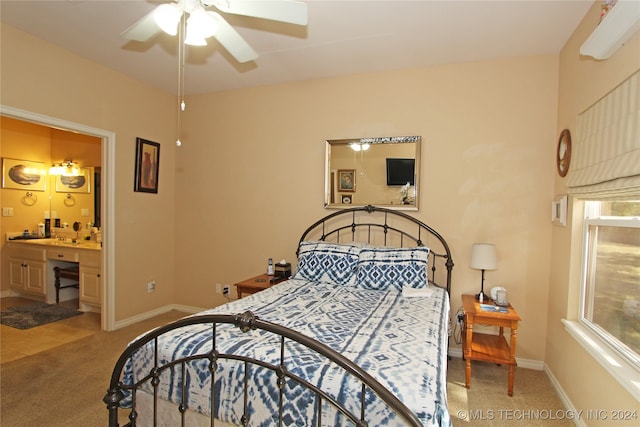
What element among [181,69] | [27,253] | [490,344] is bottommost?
[490,344]

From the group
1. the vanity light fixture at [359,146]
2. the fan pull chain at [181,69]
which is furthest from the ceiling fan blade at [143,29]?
the vanity light fixture at [359,146]

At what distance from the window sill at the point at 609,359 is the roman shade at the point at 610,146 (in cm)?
87

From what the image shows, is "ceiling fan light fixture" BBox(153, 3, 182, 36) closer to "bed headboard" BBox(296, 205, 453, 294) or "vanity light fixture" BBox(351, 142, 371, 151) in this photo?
"vanity light fixture" BBox(351, 142, 371, 151)

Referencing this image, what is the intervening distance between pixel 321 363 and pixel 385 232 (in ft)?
6.92

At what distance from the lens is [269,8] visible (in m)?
1.71

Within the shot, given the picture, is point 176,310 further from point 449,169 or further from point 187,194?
point 449,169

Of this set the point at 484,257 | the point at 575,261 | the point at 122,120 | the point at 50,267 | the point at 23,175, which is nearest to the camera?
the point at 575,261

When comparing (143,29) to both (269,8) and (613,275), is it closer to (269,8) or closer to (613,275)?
(269,8)

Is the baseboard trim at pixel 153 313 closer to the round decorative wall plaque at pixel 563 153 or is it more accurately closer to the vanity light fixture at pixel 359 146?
the vanity light fixture at pixel 359 146

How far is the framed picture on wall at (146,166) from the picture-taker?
3.79m

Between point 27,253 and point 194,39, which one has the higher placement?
point 194,39

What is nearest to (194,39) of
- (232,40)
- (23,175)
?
(232,40)

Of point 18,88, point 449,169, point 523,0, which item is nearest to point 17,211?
point 18,88

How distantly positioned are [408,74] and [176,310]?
391 cm
